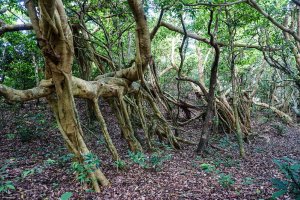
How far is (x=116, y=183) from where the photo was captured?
420 centimetres

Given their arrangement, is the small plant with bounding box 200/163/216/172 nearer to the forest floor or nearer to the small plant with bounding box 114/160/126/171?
the forest floor

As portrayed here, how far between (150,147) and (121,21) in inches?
137

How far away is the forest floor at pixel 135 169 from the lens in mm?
3791

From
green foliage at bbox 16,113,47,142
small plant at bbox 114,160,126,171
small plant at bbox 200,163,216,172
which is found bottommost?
small plant at bbox 200,163,216,172

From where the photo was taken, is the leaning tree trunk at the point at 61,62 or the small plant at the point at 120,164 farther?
the small plant at the point at 120,164

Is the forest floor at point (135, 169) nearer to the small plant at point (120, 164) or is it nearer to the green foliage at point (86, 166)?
the small plant at point (120, 164)

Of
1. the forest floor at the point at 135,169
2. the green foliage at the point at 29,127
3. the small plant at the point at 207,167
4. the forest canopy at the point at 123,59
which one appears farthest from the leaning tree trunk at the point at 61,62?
the green foliage at the point at 29,127

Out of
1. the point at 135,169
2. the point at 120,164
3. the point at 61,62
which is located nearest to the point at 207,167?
the point at 135,169

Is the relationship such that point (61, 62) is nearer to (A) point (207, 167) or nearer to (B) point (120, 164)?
(B) point (120, 164)

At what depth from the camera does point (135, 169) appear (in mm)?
4895

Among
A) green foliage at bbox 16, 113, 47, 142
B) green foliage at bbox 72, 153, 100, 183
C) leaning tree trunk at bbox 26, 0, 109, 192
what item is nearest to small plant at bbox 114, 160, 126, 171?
leaning tree trunk at bbox 26, 0, 109, 192

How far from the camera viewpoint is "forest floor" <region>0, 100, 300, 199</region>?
149 inches

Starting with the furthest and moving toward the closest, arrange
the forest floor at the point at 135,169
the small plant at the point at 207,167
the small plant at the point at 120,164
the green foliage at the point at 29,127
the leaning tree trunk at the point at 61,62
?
1. the green foliage at the point at 29,127
2. the small plant at the point at 207,167
3. the small plant at the point at 120,164
4. the forest floor at the point at 135,169
5. the leaning tree trunk at the point at 61,62

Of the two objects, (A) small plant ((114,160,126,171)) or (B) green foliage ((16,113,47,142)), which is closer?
(A) small plant ((114,160,126,171))
